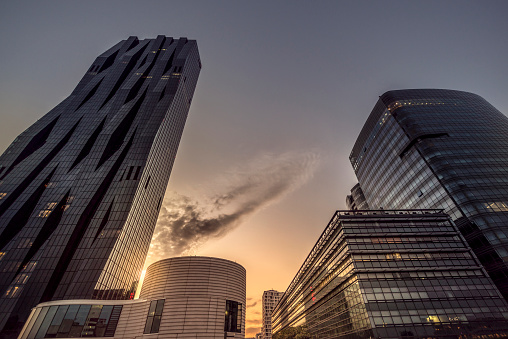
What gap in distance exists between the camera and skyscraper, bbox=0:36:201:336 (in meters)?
74.7

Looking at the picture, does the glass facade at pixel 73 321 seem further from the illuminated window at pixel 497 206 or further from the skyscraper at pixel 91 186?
the illuminated window at pixel 497 206

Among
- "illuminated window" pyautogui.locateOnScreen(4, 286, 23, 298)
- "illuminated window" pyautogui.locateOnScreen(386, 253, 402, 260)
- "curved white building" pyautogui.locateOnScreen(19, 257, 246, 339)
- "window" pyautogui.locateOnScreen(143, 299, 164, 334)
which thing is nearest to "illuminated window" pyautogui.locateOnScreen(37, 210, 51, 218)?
"illuminated window" pyautogui.locateOnScreen(4, 286, 23, 298)

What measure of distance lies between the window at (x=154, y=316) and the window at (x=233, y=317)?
503 inches

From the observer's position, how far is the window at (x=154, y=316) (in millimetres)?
44875

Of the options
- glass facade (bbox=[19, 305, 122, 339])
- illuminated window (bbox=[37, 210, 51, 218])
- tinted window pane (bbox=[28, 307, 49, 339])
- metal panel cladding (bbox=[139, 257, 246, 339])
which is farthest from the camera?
illuminated window (bbox=[37, 210, 51, 218])

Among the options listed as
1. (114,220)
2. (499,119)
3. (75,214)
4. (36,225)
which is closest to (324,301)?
(114,220)

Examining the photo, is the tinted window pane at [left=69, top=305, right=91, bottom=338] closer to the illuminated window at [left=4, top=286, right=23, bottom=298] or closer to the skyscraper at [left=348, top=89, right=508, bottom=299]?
the illuminated window at [left=4, top=286, right=23, bottom=298]

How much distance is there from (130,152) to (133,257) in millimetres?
42627

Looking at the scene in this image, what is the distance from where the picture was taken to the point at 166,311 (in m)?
45.9

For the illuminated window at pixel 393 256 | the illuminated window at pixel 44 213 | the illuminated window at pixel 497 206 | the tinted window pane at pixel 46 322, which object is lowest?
the tinted window pane at pixel 46 322

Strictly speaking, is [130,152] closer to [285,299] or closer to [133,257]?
[133,257]

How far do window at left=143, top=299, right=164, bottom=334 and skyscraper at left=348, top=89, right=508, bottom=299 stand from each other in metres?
76.6

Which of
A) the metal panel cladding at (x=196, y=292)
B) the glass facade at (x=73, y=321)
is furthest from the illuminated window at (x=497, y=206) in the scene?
the glass facade at (x=73, y=321)

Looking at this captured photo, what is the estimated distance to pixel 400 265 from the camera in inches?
2196
